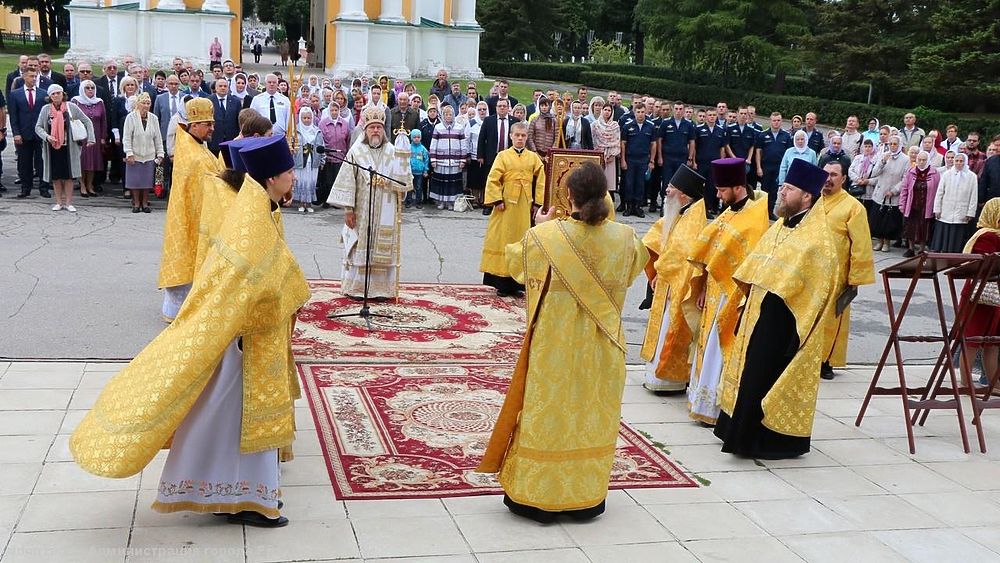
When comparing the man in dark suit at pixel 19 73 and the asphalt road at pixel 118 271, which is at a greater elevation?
the man in dark suit at pixel 19 73

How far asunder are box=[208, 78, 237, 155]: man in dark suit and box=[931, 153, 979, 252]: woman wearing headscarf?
9820mm

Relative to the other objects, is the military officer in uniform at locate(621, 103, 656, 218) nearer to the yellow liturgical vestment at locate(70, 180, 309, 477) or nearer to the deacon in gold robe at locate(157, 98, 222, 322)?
the deacon in gold robe at locate(157, 98, 222, 322)

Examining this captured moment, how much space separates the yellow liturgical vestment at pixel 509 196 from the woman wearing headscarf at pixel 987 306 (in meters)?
4.32

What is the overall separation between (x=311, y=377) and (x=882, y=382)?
471cm

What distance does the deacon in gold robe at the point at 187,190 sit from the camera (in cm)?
817

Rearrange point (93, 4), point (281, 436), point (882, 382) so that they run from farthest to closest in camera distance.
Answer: point (93, 4) < point (882, 382) < point (281, 436)

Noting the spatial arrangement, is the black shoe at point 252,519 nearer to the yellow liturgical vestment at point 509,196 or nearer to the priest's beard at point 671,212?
the priest's beard at point 671,212

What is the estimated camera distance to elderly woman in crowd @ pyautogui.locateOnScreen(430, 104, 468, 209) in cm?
1711

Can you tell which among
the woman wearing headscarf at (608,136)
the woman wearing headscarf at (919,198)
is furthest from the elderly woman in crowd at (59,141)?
the woman wearing headscarf at (919,198)

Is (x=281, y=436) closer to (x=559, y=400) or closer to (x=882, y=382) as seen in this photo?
(x=559, y=400)

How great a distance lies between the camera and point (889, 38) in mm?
33250

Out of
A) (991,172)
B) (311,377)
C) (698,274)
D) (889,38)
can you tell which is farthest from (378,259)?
(889,38)

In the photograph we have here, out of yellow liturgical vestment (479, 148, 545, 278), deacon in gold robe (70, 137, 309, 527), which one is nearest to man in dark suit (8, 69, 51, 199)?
yellow liturgical vestment (479, 148, 545, 278)

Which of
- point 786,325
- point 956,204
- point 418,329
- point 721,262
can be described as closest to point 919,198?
point 956,204
